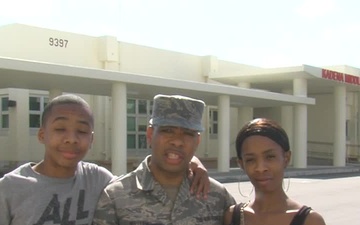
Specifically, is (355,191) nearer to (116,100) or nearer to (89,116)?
(116,100)

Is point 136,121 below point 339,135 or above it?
above

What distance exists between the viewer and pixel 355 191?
1445 cm

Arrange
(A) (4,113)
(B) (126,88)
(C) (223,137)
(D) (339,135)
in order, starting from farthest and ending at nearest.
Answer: (D) (339,135) → (A) (4,113) → (C) (223,137) → (B) (126,88)

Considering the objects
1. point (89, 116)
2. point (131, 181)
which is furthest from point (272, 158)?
point (89, 116)

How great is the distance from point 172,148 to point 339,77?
2353 cm

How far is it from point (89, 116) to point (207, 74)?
25.3 m

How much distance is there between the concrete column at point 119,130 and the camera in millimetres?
16516

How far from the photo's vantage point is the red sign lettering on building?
23320 mm

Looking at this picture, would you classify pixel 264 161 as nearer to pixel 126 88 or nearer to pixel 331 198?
pixel 331 198

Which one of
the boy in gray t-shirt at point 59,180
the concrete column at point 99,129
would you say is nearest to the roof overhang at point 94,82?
the concrete column at point 99,129

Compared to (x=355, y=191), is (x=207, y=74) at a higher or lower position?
higher

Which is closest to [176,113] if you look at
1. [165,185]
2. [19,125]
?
[165,185]

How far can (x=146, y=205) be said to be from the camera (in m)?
2.38

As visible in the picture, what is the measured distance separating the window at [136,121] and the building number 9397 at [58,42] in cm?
475
